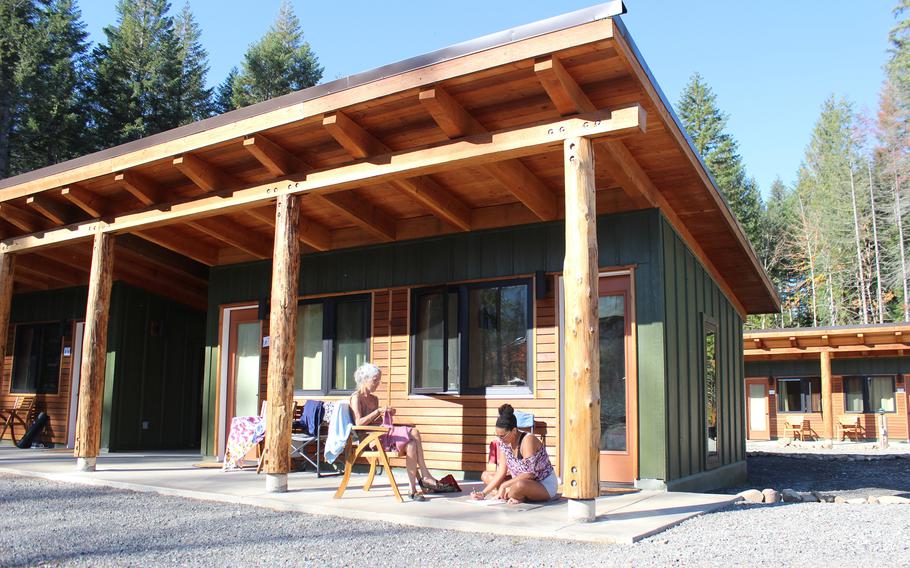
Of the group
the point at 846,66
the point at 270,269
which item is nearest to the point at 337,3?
the point at 270,269

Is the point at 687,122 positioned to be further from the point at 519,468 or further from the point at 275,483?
the point at 275,483

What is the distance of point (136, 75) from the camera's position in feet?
88.9

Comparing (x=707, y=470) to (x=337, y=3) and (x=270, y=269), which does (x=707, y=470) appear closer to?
(x=270, y=269)

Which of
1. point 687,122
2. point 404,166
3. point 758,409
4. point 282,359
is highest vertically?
point 687,122

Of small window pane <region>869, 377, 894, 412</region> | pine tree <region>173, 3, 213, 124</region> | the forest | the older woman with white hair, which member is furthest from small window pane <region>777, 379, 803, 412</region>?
pine tree <region>173, 3, 213, 124</region>

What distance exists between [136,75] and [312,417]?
23.6 meters

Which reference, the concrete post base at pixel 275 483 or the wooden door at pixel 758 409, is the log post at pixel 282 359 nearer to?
the concrete post base at pixel 275 483

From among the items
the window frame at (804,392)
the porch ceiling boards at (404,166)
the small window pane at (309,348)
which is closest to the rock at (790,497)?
the porch ceiling boards at (404,166)

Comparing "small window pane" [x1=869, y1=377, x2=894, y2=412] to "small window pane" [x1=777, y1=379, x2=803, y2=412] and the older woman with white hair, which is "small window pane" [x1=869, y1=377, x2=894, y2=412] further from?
the older woman with white hair

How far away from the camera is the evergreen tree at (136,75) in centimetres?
2516

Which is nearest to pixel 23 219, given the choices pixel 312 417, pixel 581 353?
pixel 312 417

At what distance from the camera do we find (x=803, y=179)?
40.8 metres

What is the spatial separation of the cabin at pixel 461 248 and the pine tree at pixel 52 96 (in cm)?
→ 1292

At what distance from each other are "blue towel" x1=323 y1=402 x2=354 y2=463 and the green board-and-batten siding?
2.24 m
